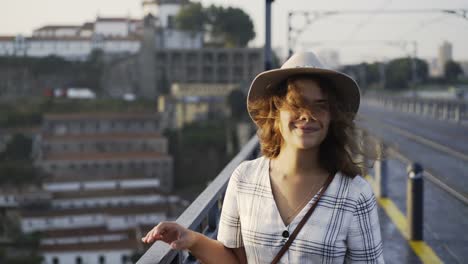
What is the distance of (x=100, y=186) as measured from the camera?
56.1 meters

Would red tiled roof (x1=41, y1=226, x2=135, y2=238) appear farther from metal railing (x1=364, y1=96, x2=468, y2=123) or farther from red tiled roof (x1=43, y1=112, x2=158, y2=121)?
metal railing (x1=364, y1=96, x2=468, y2=123)

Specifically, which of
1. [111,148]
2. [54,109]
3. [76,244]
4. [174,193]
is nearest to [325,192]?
[76,244]

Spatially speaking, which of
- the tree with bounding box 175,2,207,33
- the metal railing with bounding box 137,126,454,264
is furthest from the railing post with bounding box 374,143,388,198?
the tree with bounding box 175,2,207,33

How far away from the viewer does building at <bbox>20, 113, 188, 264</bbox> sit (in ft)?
149

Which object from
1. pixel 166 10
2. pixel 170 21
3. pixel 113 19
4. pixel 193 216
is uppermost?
pixel 166 10

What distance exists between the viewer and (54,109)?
66.8 metres

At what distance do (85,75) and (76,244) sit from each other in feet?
94.9

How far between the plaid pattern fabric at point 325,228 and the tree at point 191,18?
70.6 metres

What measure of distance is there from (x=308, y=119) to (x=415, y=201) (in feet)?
9.90

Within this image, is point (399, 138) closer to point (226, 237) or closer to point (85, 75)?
point (226, 237)

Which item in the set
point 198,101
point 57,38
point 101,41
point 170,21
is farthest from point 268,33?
point 170,21

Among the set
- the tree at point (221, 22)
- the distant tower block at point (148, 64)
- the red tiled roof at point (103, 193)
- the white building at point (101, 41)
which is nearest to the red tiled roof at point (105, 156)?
the red tiled roof at point (103, 193)

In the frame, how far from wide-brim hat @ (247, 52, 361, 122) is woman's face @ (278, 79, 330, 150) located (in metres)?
0.04

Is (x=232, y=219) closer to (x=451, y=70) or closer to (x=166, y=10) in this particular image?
(x=451, y=70)
